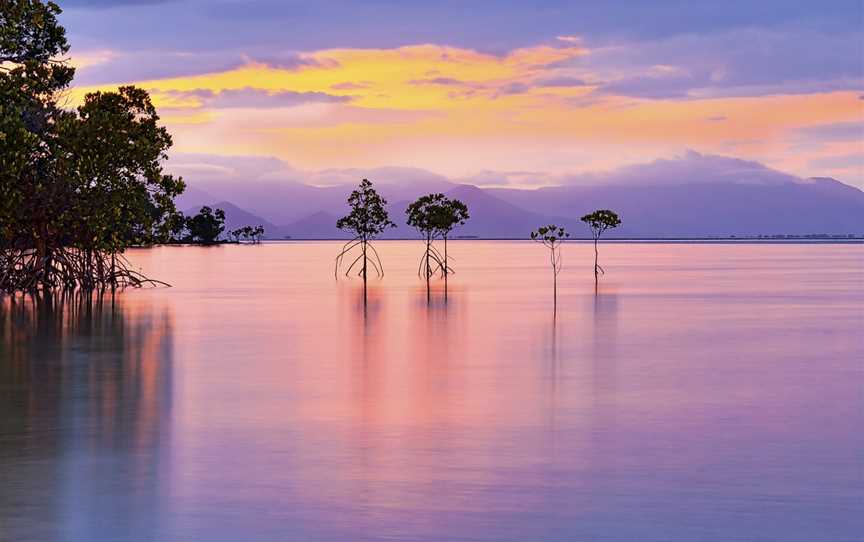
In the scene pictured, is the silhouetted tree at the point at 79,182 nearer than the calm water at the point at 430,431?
No

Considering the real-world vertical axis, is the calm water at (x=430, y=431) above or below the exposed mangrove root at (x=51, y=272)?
below

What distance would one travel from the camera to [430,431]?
17.4m

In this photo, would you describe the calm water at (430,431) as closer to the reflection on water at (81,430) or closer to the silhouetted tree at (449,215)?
the reflection on water at (81,430)

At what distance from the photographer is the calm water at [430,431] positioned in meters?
11.6

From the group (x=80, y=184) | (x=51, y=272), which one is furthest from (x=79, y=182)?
(x=51, y=272)

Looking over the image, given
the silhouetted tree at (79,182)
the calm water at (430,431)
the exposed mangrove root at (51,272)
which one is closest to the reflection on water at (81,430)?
the calm water at (430,431)

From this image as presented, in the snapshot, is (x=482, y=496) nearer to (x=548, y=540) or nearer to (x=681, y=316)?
(x=548, y=540)

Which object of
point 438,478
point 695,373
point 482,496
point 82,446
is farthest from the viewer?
point 695,373

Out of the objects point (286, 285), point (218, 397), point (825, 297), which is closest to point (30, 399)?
point (218, 397)

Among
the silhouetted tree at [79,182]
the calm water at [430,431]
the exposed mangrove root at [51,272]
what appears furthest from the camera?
the exposed mangrove root at [51,272]

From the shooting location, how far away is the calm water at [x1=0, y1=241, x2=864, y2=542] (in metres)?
11.6

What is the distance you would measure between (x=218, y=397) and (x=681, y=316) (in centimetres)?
2783

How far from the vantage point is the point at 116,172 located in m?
53.9

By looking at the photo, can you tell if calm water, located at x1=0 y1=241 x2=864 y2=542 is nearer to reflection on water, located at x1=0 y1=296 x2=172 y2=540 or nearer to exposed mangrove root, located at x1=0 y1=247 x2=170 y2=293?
reflection on water, located at x1=0 y1=296 x2=172 y2=540
